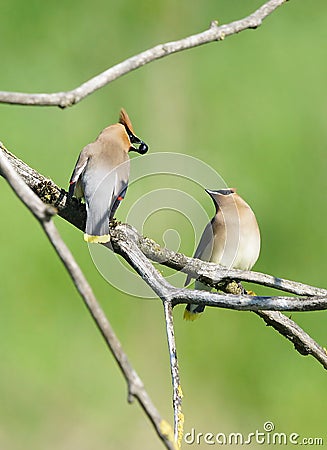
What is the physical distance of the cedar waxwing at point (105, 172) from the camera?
2656 millimetres

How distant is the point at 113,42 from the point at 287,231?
2.36 metres

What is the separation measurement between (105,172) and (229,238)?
0.70 metres

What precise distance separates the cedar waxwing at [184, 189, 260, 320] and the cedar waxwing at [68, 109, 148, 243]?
530 millimetres

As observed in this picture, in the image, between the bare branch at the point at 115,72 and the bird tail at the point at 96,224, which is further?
the bird tail at the point at 96,224

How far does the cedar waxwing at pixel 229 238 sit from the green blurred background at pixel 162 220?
1.31m

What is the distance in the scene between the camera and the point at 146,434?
209 inches

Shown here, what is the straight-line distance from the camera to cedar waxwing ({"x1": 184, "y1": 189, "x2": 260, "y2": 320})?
10.9 feet

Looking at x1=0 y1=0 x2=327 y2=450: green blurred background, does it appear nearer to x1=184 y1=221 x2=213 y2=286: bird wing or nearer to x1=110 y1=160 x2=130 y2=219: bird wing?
x1=184 y1=221 x2=213 y2=286: bird wing

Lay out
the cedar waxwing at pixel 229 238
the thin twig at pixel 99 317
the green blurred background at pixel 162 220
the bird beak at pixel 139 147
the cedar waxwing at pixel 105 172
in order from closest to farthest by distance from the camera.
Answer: the thin twig at pixel 99 317 < the cedar waxwing at pixel 105 172 < the bird beak at pixel 139 147 < the cedar waxwing at pixel 229 238 < the green blurred background at pixel 162 220

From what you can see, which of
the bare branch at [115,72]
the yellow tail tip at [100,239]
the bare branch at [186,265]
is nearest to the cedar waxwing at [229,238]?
the bare branch at [186,265]

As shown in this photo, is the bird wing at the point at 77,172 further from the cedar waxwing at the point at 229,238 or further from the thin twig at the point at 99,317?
the thin twig at the point at 99,317

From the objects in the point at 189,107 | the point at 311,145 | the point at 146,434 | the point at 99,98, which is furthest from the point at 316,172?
the point at 146,434

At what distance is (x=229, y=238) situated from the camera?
3355 millimetres

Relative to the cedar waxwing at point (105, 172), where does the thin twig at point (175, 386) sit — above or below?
below
